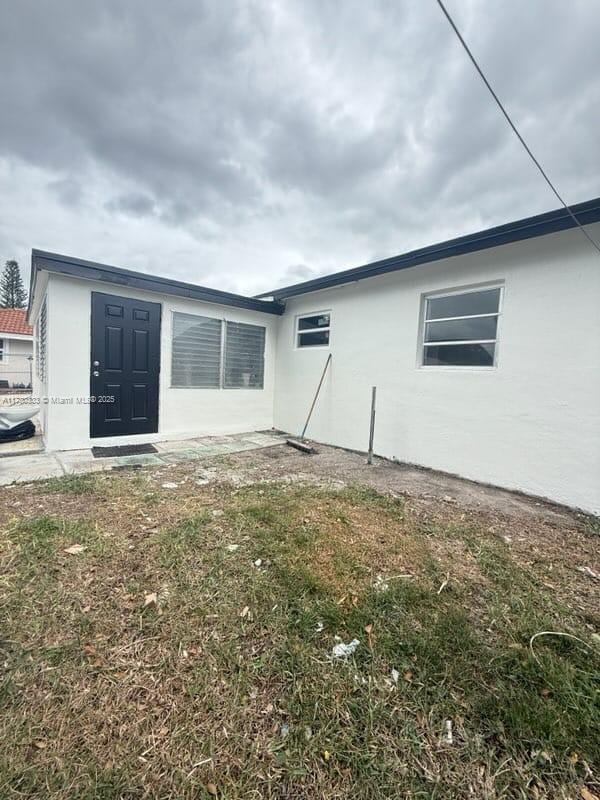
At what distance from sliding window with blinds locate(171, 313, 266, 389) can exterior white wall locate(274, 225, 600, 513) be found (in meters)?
1.84

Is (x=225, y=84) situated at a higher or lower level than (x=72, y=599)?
higher

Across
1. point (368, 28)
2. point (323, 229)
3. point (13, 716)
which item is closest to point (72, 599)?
point (13, 716)

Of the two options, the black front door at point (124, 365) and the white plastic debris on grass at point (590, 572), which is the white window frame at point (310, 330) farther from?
the white plastic debris on grass at point (590, 572)

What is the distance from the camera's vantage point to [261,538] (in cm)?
248

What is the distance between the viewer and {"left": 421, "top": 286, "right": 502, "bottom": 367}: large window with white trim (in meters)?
4.14

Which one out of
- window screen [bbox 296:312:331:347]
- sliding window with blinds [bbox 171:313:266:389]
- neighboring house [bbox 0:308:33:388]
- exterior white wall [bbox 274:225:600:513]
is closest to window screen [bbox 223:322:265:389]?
sliding window with blinds [bbox 171:313:266:389]

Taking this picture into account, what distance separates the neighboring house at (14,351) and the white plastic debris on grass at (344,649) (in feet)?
63.2

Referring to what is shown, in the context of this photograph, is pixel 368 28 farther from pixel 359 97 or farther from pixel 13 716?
pixel 13 716

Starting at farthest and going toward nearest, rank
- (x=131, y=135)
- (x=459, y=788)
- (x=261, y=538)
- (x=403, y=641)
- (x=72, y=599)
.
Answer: (x=131, y=135) < (x=261, y=538) < (x=72, y=599) < (x=403, y=641) < (x=459, y=788)

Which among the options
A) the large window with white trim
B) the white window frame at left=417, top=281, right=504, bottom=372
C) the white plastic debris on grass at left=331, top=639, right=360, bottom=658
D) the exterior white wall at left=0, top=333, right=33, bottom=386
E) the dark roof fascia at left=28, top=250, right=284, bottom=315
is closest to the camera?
the white plastic debris on grass at left=331, top=639, right=360, bottom=658

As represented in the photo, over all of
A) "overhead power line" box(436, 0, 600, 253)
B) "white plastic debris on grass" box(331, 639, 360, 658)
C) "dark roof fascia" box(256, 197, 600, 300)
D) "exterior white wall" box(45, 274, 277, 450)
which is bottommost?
"white plastic debris on grass" box(331, 639, 360, 658)

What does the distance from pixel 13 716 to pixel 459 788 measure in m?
1.55

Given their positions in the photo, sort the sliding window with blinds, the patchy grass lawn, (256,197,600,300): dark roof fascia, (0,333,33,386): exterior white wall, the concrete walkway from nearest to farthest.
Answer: the patchy grass lawn → (256,197,600,300): dark roof fascia → the concrete walkway → the sliding window with blinds → (0,333,33,386): exterior white wall

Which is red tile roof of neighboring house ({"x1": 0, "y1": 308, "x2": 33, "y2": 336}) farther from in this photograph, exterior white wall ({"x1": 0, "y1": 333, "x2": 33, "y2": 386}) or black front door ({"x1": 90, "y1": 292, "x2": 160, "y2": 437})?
black front door ({"x1": 90, "y1": 292, "x2": 160, "y2": 437})
